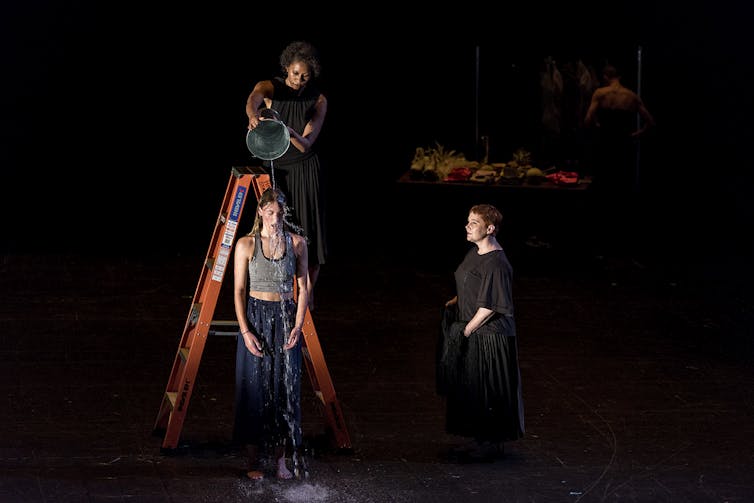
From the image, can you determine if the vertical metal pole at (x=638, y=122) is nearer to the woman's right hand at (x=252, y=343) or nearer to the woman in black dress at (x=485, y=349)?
the woman in black dress at (x=485, y=349)

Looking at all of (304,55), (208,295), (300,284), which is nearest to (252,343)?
(300,284)

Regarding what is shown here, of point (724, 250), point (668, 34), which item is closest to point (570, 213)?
point (724, 250)

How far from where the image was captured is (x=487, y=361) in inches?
241

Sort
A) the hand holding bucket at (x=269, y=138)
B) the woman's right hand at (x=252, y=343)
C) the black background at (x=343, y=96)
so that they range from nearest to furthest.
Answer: the woman's right hand at (x=252, y=343), the hand holding bucket at (x=269, y=138), the black background at (x=343, y=96)

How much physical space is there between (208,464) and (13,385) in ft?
5.57

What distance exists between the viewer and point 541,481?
587 cm

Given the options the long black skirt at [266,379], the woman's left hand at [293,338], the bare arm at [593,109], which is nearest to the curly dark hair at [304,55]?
the long black skirt at [266,379]

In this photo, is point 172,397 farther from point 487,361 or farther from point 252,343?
point 487,361

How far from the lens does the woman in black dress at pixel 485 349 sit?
20.0 feet

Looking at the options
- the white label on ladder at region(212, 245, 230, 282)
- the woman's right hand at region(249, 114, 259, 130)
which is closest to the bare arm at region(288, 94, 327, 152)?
the woman's right hand at region(249, 114, 259, 130)

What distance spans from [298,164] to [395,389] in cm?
139

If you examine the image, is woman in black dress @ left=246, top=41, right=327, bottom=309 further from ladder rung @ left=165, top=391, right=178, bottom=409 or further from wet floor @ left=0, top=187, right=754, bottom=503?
ladder rung @ left=165, top=391, right=178, bottom=409

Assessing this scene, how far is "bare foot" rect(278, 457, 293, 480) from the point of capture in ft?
19.2

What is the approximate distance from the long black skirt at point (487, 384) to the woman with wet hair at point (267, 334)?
762 mm
